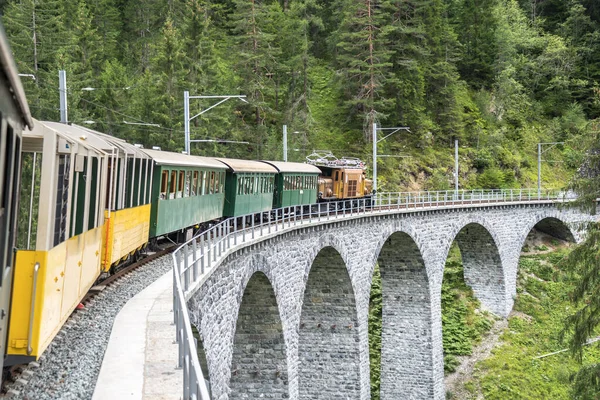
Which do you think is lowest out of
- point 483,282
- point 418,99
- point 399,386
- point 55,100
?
point 399,386

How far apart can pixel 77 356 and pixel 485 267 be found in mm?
36833

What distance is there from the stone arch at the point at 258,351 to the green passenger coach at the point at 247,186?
Result: 4484 mm

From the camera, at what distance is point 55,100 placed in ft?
117

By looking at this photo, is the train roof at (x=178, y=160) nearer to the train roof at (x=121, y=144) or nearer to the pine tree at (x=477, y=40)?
the train roof at (x=121, y=144)

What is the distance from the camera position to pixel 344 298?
28.0 m

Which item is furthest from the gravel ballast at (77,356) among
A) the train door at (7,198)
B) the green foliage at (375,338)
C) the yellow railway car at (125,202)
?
the green foliage at (375,338)

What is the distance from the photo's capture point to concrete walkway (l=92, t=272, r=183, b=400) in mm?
6631

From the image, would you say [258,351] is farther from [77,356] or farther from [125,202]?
[77,356]

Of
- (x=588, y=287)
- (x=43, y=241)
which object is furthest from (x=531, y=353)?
(x=43, y=241)

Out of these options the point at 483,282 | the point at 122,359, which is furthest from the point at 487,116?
the point at 122,359

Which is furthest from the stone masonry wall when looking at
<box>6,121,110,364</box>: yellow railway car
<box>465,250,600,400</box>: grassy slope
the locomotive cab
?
<box>6,121,110,364</box>: yellow railway car

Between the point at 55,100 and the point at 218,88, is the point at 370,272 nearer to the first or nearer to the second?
the point at 55,100

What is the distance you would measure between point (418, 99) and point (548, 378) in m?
28.6

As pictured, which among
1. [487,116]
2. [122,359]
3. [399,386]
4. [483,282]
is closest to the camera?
[122,359]
